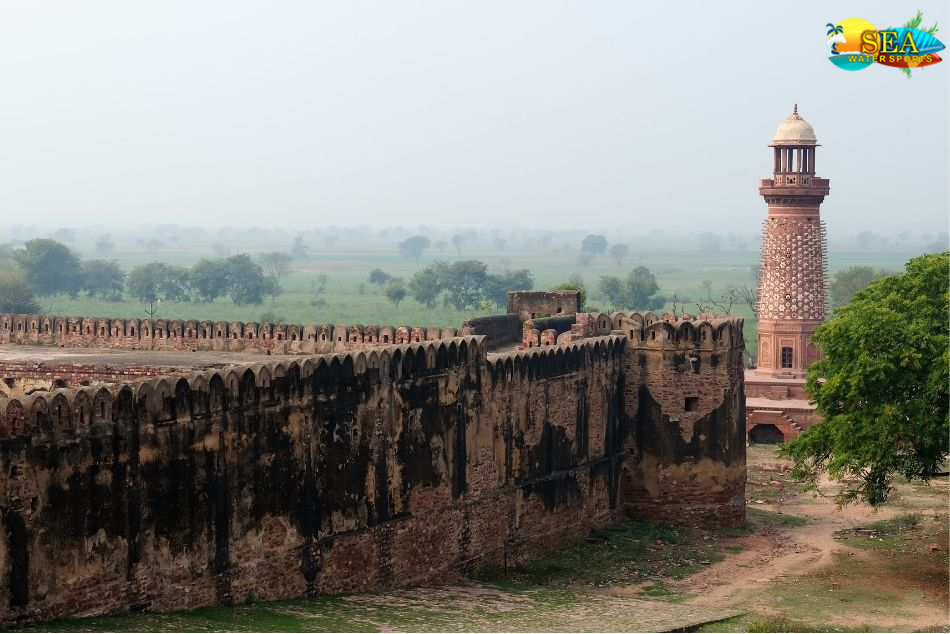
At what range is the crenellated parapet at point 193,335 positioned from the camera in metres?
31.8

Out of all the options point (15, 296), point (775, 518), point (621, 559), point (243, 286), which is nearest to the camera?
point (621, 559)

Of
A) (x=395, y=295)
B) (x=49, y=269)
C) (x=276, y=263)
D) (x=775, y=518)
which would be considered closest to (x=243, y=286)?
(x=395, y=295)

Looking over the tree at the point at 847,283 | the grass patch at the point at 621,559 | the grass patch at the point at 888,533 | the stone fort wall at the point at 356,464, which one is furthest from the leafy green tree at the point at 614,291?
the grass patch at the point at 621,559

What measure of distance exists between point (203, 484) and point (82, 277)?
96941 millimetres

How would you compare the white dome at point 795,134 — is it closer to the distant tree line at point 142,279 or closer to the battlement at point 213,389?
the battlement at point 213,389

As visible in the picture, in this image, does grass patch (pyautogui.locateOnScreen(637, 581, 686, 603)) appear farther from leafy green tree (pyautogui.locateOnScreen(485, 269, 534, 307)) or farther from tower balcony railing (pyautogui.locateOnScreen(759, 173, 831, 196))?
leafy green tree (pyautogui.locateOnScreen(485, 269, 534, 307))

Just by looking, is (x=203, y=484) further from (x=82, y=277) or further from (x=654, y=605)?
(x=82, y=277)

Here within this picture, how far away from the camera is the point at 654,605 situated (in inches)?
923

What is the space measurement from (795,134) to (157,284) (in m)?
69.0

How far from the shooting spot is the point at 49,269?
363 feet

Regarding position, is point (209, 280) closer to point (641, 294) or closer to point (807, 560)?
point (641, 294)

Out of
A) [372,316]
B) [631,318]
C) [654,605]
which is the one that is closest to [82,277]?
[372,316]

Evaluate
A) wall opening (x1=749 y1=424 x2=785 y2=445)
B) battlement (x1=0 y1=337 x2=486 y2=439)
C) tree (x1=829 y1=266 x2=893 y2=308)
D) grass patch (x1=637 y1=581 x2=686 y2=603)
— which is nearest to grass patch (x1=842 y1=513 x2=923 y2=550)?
grass patch (x1=637 y1=581 x2=686 y2=603)

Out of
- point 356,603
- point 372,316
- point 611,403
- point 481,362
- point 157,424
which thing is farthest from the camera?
point 372,316
